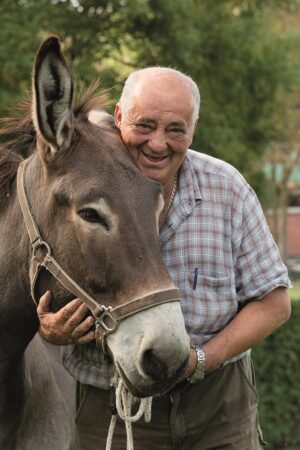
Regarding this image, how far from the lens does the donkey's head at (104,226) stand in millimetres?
2602

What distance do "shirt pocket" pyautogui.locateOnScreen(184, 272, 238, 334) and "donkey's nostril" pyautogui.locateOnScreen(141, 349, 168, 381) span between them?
1.95 ft

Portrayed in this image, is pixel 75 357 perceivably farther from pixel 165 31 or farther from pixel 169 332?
pixel 165 31

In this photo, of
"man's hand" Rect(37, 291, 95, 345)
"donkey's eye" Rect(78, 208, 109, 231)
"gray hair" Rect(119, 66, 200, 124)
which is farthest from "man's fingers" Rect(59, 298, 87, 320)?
"gray hair" Rect(119, 66, 200, 124)

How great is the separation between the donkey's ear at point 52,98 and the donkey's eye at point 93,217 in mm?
306

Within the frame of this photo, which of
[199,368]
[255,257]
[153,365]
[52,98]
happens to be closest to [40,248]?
[52,98]

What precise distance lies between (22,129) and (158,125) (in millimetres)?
638

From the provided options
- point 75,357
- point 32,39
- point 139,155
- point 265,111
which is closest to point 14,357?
point 75,357

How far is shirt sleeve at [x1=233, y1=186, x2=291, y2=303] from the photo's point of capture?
3.22 metres

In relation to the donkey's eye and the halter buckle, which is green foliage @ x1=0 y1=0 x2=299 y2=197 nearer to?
the halter buckle

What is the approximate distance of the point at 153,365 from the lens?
2.58 m

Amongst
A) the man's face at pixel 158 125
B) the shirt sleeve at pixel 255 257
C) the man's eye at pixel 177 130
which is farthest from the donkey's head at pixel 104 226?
the shirt sleeve at pixel 255 257

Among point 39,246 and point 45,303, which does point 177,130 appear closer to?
point 39,246

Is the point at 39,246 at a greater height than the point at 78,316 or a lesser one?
greater

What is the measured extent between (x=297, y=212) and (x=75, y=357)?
29.4 m
